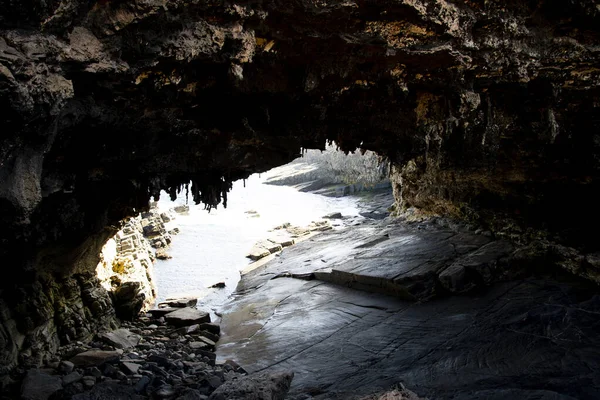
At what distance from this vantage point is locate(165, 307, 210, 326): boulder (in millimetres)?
9680

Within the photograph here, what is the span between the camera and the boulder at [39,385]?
17.4 ft

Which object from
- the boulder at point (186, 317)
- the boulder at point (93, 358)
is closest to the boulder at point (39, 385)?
the boulder at point (93, 358)

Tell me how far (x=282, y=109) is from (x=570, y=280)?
7.52m

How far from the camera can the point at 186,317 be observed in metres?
9.81

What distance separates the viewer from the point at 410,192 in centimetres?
1580

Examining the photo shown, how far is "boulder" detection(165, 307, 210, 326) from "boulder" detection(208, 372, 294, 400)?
459 centimetres

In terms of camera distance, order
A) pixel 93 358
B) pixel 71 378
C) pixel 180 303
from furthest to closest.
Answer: pixel 180 303 < pixel 93 358 < pixel 71 378

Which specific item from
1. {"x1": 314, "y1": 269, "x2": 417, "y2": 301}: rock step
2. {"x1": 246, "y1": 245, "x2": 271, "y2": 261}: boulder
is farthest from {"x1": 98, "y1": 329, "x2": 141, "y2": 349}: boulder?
{"x1": 246, "y1": 245, "x2": 271, "y2": 261}: boulder

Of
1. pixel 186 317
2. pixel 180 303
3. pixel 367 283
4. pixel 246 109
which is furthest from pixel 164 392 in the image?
pixel 367 283

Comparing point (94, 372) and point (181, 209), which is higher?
point (181, 209)

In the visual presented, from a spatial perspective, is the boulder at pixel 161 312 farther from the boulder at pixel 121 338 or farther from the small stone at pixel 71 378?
the small stone at pixel 71 378

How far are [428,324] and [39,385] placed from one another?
7.00 metres

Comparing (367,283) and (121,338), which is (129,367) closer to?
(121,338)

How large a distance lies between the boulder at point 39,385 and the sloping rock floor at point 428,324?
3.10 m
